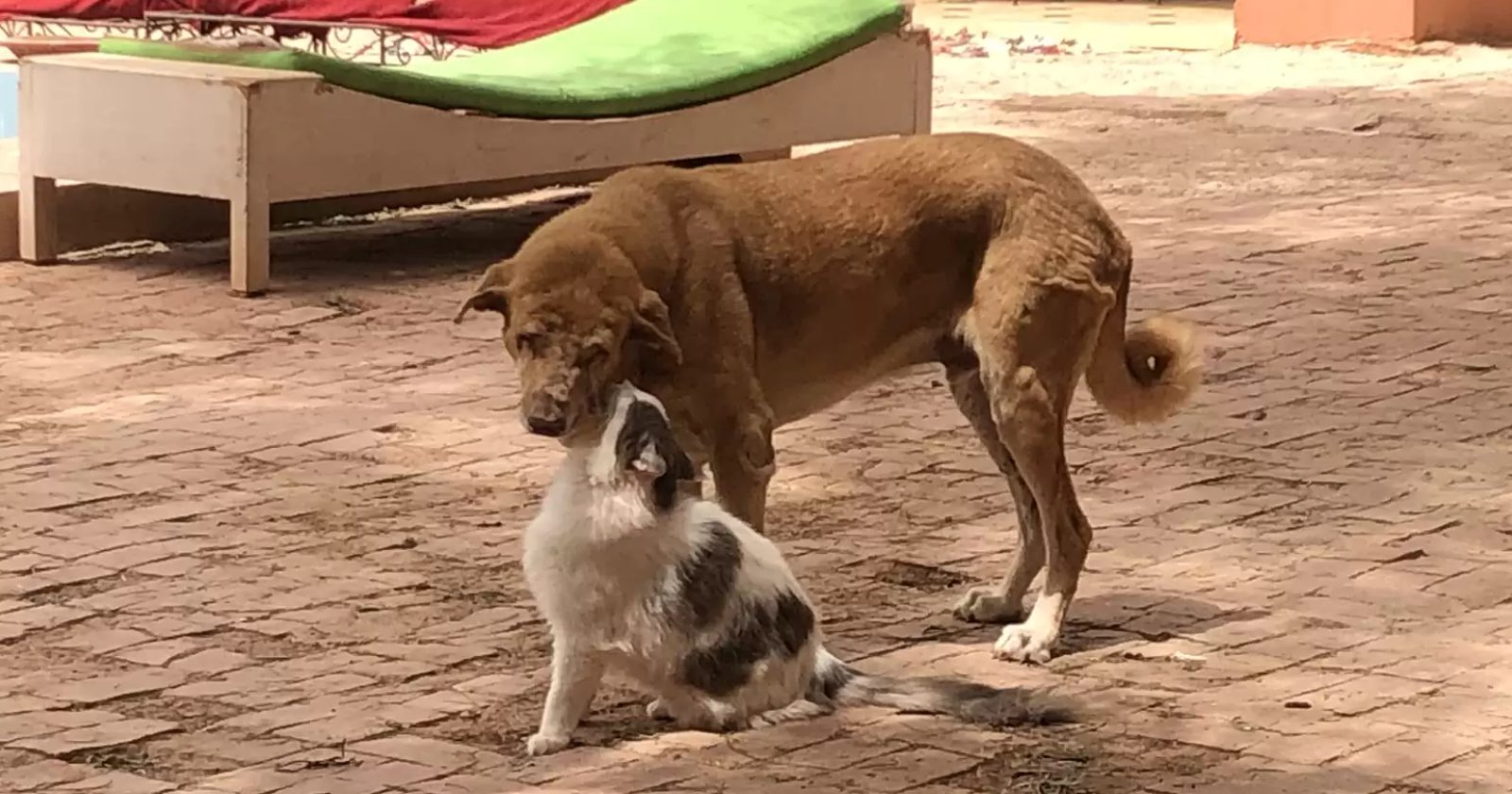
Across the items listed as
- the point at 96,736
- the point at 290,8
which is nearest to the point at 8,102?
the point at 290,8

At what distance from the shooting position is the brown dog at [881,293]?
15.3 ft

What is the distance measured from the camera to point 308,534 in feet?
19.1

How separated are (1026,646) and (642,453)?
1.07 metres

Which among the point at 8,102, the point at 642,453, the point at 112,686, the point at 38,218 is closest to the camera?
the point at 642,453

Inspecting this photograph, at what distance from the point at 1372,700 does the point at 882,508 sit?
1.74 m

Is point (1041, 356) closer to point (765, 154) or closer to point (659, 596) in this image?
point (659, 596)

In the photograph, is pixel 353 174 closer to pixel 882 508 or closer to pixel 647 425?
pixel 882 508

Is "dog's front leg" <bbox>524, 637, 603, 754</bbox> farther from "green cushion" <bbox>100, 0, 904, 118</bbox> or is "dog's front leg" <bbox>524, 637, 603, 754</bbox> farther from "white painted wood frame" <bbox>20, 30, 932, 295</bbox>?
"green cushion" <bbox>100, 0, 904, 118</bbox>

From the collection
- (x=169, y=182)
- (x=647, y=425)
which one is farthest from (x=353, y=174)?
(x=647, y=425)

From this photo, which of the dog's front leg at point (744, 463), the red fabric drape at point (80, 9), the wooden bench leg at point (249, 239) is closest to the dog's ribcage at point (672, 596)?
the dog's front leg at point (744, 463)

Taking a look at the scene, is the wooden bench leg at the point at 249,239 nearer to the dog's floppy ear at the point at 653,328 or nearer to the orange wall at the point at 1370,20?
the dog's floppy ear at the point at 653,328

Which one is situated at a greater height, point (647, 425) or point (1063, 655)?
point (647, 425)

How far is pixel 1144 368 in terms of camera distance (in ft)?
17.3

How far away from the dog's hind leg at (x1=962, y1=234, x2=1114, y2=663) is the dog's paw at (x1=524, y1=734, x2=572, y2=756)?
40.3 inches
